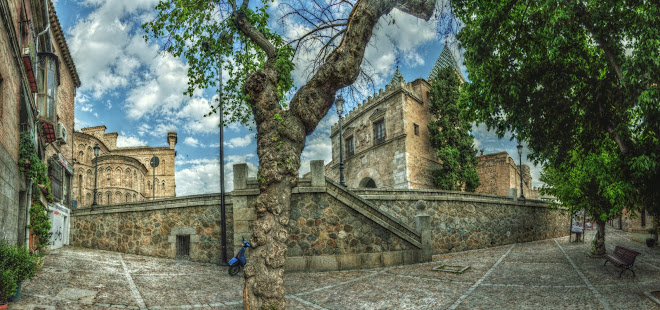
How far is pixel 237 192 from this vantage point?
11328 millimetres

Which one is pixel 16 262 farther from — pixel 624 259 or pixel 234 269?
pixel 624 259

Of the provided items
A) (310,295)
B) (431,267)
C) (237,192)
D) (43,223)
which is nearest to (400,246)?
(431,267)

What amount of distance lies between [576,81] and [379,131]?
20.5m

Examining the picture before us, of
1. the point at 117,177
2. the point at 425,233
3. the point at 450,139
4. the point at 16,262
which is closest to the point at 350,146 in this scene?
the point at 450,139

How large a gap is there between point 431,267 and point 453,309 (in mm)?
4363

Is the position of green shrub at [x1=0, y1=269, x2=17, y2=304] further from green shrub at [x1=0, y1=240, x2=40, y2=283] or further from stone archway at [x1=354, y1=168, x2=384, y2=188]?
stone archway at [x1=354, y1=168, x2=384, y2=188]

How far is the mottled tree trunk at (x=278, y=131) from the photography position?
541 cm

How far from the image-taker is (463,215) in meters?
16.2

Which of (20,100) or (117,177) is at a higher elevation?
(20,100)

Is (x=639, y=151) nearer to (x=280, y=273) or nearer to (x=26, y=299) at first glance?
(x=280, y=273)

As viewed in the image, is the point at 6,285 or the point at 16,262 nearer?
the point at 6,285

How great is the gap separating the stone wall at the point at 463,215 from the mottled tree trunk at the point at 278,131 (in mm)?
8468

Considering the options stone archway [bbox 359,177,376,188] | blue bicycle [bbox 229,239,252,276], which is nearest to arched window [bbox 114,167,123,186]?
stone archway [bbox 359,177,376,188]

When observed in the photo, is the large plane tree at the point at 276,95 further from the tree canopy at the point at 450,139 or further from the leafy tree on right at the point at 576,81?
the tree canopy at the point at 450,139
